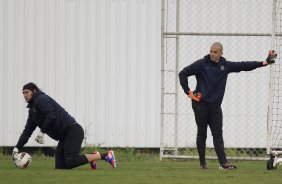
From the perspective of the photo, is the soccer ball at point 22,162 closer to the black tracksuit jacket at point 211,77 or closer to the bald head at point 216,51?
the black tracksuit jacket at point 211,77

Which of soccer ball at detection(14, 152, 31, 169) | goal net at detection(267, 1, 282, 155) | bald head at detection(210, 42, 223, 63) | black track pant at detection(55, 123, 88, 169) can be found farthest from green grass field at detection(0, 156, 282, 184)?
goal net at detection(267, 1, 282, 155)

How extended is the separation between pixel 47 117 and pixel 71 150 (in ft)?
2.03

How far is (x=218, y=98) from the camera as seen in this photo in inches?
591

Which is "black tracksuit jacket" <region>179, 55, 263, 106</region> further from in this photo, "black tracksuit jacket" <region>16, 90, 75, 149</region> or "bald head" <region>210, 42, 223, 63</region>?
"black tracksuit jacket" <region>16, 90, 75, 149</region>

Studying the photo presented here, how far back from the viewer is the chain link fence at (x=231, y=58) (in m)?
19.3

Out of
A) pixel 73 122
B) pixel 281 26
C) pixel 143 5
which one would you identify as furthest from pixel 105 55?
pixel 73 122

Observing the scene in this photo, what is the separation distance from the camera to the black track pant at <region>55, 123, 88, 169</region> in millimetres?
14648

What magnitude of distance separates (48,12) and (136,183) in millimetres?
8368

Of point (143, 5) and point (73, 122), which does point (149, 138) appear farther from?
point (73, 122)

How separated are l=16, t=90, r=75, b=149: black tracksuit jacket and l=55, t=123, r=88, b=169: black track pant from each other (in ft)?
0.34

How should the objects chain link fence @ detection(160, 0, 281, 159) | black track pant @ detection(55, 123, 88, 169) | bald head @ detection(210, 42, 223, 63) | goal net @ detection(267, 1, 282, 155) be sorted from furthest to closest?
chain link fence @ detection(160, 0, 281, 159) → goal net @ detection(267, 1, 282, 155) → bald head @ detection(210, 42, 223, 63) → black track pant @ detection(55, 123, 88, 169)

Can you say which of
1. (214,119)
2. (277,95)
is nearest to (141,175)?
(214,119)

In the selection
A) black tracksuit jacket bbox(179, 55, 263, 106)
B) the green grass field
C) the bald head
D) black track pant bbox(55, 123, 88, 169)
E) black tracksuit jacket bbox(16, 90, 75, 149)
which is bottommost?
the green grass field

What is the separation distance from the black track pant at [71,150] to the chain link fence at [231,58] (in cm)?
447
